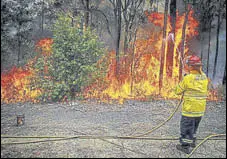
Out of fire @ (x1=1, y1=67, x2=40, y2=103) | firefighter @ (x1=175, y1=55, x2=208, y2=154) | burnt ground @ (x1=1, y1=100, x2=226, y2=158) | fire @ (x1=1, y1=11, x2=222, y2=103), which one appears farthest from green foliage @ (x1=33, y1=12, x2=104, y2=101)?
firefighter @ (x1=175, y1=55, x2=208, y2=154)

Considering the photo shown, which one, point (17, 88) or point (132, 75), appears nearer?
point (17, 88)

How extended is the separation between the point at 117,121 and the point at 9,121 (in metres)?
2.76

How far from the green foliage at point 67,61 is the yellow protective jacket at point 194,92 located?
4481 millimetres

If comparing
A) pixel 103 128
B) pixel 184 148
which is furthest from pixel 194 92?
pixel 103 128

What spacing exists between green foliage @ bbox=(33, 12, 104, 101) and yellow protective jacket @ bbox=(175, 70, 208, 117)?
176 inches

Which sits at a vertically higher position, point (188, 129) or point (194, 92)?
point (194, 92)

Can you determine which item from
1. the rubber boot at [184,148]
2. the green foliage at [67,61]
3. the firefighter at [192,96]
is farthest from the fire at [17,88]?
the firefighter at [192,96]

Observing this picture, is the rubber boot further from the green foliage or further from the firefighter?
the green foliage

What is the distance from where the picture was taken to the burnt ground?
14.6 ft

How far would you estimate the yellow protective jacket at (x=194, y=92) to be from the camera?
443 cm

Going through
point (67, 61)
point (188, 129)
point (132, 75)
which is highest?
point (67, 61)

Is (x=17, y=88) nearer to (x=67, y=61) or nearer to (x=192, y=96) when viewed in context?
(x=67, y=61)

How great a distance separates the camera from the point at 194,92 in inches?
175

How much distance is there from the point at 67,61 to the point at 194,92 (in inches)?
199
